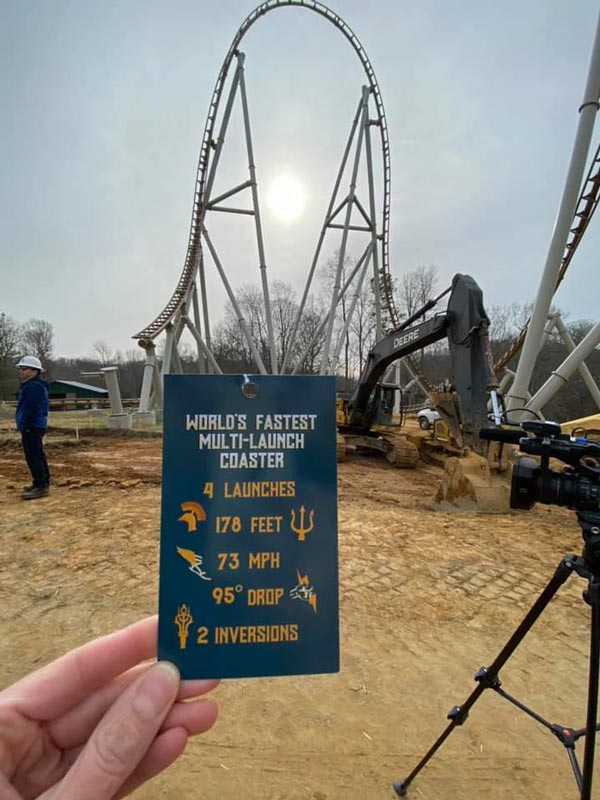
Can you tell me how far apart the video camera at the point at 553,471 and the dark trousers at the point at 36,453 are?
6.17 meters

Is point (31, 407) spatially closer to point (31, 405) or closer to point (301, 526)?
point (31, 405)

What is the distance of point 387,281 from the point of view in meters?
18.7

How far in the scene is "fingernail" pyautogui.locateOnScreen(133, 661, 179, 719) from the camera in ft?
2.87

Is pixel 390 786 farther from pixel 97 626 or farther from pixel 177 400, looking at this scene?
pixel 97 626

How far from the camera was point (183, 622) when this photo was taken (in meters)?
0.99

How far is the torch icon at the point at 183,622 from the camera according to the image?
98 centimetres

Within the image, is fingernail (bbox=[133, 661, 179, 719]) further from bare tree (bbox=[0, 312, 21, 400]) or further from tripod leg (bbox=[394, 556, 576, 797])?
bare tree (bbox=[0, 312, 21, 400])

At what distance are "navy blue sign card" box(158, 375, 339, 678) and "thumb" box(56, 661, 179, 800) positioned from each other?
4.1 inches

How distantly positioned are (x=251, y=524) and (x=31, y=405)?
19.1ft

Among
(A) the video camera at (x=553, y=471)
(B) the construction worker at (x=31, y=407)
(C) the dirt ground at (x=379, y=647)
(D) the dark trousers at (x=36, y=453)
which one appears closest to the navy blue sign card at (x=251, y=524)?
(A) the video camera at (x=553, y=471)

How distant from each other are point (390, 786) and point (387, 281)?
18811 mm

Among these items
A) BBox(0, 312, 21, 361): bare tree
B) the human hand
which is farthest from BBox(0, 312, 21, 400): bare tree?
the human hand

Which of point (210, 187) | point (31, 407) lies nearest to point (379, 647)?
point (31, 407)

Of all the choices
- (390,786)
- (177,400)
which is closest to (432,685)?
(390,786)
